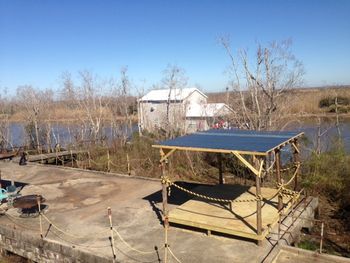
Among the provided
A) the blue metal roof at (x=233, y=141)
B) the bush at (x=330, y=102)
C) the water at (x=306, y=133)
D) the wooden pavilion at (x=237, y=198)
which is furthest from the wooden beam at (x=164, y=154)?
the bush at (x=330, y=102)

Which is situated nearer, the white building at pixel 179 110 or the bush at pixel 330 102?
the white building at pixel 179 110

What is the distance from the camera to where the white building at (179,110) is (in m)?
25.3

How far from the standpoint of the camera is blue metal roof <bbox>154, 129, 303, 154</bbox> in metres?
8.18

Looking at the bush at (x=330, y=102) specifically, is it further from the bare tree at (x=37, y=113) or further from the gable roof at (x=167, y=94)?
the bare tree at (x=37, y=113)

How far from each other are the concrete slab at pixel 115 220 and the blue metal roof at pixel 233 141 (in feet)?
7.49

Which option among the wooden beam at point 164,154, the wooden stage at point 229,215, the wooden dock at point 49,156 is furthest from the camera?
the wooden dock at point 49,156

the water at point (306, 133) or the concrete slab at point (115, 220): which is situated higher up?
the water at point (306, 133)

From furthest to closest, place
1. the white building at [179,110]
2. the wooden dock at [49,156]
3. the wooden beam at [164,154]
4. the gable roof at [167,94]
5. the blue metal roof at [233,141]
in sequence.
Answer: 1. the gable roof at [167,94]
2. the white building at [179,110]
3. the wooden dock at [49,156]
4. the wooden beam at [164,154]
5. the blue metal roof at [233,141]

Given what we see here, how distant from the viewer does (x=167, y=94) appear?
33.4 meters

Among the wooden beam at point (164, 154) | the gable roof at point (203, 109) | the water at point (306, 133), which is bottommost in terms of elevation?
the water at point (306, 133)

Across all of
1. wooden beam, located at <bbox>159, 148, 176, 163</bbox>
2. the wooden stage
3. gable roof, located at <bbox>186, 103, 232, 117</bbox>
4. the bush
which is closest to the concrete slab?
the wooden stage

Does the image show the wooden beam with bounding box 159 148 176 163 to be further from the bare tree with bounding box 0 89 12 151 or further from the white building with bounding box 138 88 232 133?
the bare tree with bounding box 0 89 12 151

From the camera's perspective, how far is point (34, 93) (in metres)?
34.4

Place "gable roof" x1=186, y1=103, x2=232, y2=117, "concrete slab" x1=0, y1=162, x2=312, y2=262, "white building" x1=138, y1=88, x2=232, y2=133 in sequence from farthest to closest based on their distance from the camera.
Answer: "gable roof" x1=186, y1=103, x2=232, y2=117 → "white building" x1=138, y1=88, x2=232, y2=133 → "concrete slab" x1=0, y1=162, x2=312, y2=262
